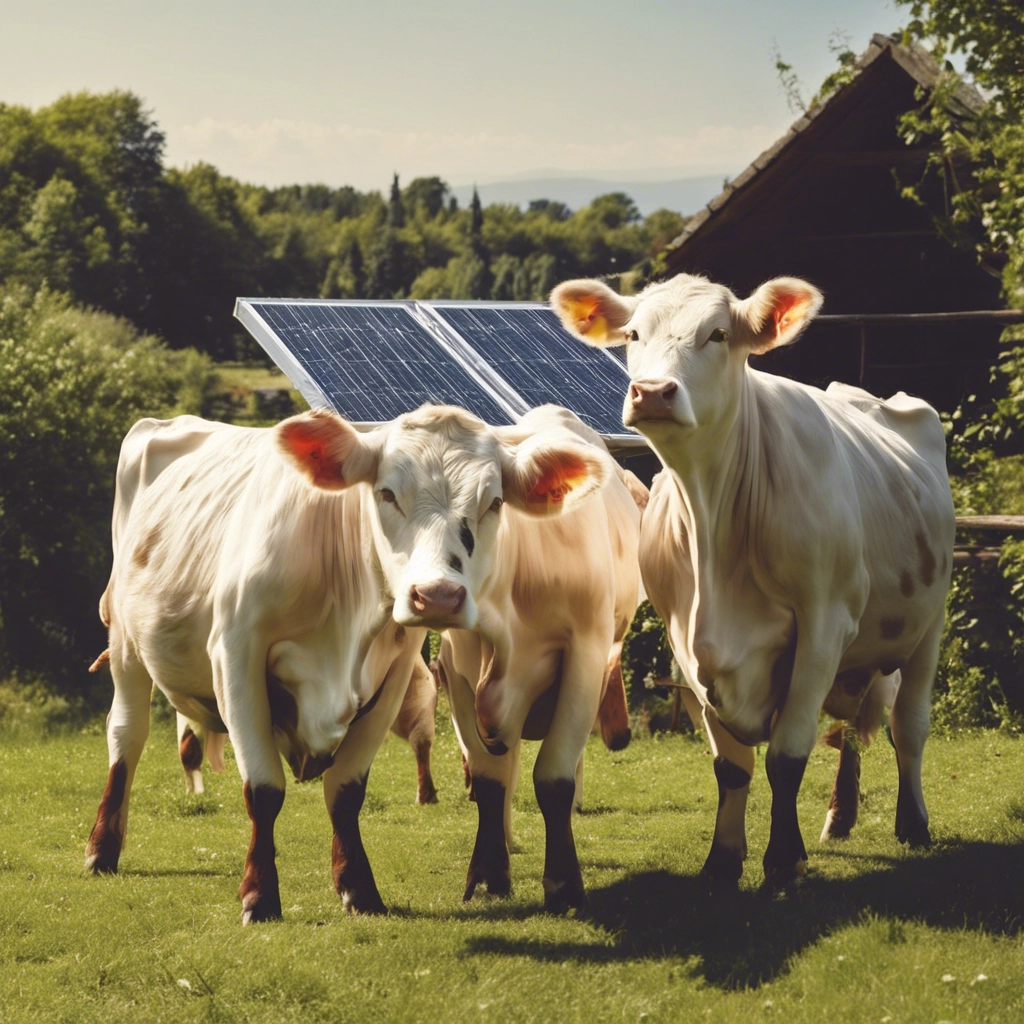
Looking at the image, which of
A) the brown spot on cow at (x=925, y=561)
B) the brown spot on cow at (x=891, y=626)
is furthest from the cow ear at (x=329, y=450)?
the brown spot on cow at (x=925, y=561)

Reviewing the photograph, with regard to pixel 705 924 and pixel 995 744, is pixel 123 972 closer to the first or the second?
pixel 705 924

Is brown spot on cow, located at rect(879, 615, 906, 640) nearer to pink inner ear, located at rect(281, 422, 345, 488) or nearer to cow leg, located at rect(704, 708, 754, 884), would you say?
cow leg, located at rect(704, 708, 754, 884)

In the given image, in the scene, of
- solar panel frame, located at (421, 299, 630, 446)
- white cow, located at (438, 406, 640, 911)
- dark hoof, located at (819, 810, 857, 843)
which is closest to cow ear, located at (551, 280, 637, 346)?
white cow, located at (438, 406, 640, 911)

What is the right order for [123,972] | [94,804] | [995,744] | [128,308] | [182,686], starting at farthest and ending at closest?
[128,308], [995,744], [94,804], [182,686], [123,972]

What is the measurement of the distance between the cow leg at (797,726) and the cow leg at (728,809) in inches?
20.2

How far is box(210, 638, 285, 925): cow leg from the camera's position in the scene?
24.4 feet

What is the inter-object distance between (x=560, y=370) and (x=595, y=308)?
6714mm

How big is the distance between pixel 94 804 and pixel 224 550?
494 centimetres

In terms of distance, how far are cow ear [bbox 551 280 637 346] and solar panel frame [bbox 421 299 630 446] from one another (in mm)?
4431

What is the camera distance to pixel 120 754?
368 inches

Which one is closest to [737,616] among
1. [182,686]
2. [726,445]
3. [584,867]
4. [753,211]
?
[726,445]

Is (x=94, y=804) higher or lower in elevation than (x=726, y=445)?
lower

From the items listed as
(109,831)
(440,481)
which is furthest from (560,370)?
(440,481)

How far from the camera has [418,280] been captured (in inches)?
5576
